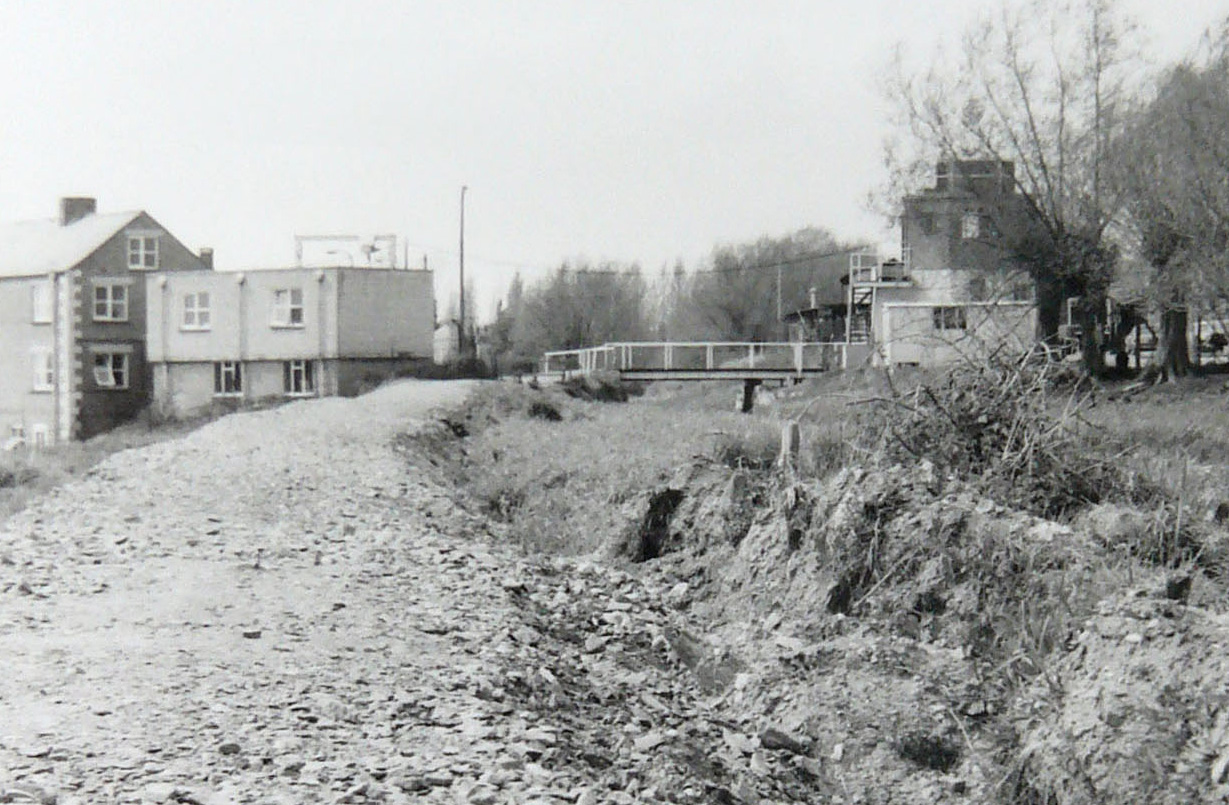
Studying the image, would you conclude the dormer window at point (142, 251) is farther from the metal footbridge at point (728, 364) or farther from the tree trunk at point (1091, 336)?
the tree trunk at point (1091, 336)

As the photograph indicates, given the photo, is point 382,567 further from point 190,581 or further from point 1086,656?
point 1086,656

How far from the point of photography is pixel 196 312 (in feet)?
147

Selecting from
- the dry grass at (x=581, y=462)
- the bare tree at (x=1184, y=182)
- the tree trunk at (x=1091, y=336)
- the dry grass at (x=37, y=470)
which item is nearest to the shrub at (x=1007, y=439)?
the dry grass at (x=581, y=462)

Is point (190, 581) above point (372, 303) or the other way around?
the other way around

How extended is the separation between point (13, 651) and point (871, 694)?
16.2 ft

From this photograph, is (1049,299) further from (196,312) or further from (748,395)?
(196,312)

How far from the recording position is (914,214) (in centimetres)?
3978

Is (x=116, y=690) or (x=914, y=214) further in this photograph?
(x=914, y=214)

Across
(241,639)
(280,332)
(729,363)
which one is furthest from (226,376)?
(241,639)

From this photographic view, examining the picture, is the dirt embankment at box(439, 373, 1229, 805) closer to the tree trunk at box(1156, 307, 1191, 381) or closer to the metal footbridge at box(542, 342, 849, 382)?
the metal footbridge at box(542, 342, 849, 382)

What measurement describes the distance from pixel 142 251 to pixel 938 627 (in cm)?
4438

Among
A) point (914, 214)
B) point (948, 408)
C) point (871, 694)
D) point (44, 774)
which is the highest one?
point (914, 214)

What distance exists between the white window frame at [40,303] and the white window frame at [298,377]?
1019cm

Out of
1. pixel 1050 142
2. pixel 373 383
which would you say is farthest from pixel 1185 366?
pixel 373 383
